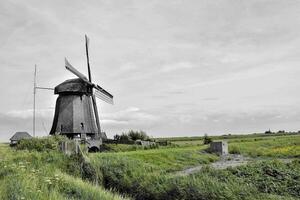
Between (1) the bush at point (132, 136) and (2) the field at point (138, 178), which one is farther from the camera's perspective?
(1) the bush at point (132, 136)

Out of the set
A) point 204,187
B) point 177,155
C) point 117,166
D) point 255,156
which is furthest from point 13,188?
point 255,156

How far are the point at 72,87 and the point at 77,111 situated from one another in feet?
7.83

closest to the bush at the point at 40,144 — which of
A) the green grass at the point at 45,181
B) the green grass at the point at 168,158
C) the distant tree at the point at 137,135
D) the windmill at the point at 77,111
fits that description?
the green grass at the point at 45,181

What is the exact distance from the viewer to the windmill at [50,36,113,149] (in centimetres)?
3694

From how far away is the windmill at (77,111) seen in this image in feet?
121

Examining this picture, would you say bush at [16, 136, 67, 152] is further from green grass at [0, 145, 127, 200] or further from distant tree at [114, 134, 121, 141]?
distant tree at [114, 134, 121, 141]

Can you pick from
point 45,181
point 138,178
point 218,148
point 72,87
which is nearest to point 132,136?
point 72,87

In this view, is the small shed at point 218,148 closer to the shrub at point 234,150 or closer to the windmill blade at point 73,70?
the shrub at point 234,150

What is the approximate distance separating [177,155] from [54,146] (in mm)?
8191

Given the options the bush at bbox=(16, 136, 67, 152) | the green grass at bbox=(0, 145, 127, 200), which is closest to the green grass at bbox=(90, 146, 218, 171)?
the green grass at bbox=(0, 145, 127, 200)

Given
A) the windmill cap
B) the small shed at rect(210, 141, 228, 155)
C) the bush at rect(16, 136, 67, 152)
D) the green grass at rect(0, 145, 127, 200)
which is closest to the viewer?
the green grass at rect(0, 145, 127, 200)

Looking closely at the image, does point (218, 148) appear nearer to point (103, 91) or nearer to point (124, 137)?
point (124, 137)

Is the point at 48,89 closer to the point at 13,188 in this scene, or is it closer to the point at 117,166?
the point at 117,166

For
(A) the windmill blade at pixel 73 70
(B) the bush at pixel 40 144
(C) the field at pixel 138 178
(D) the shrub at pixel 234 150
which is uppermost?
(A) the windmill blade at pixel 73 70
